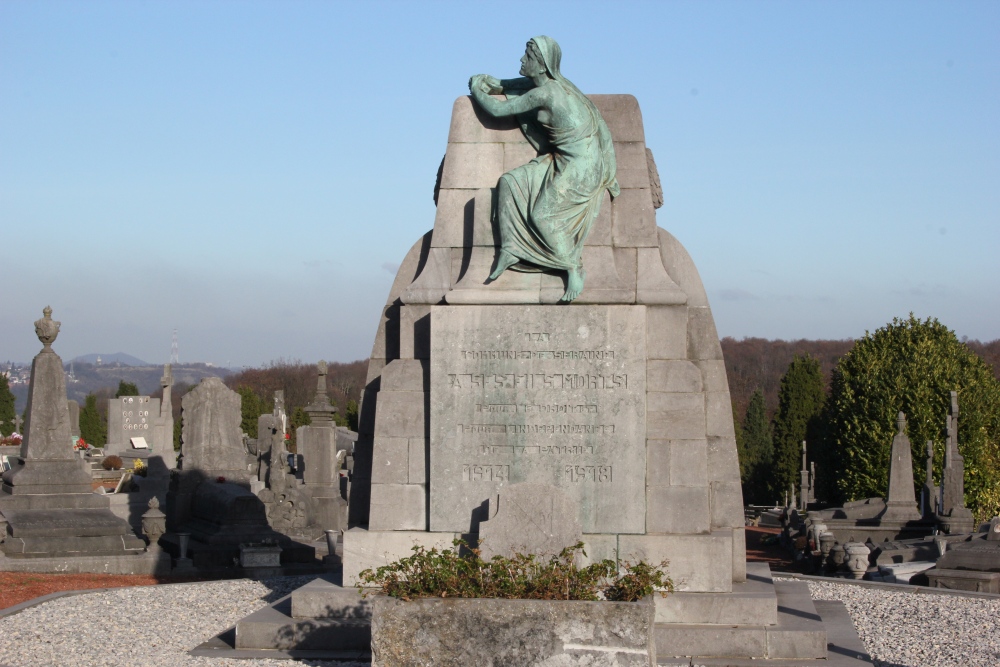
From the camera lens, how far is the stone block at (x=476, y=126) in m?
10.5

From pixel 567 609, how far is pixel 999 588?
8451mm

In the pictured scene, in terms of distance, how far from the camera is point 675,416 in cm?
984

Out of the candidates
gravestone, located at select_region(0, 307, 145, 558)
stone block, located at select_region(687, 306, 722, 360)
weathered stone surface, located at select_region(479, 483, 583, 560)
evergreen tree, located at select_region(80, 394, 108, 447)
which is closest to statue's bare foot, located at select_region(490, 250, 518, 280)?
stone block, located at select_region(687, 306, 722, 360)

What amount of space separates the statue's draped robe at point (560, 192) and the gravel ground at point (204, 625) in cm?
358

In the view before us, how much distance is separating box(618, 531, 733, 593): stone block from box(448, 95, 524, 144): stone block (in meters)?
3.60

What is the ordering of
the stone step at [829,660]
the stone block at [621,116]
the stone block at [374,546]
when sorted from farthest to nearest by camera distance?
the stone block at [621,116] → the stone block at [374,546] → the stone step at [829,660]

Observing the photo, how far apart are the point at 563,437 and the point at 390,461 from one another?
1.46 m

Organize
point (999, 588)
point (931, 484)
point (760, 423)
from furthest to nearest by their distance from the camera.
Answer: point (760, 423), point (931, 484), point (999, 588)

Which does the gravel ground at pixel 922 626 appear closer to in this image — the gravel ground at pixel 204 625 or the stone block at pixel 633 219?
the gravel ground at pixel 204 625

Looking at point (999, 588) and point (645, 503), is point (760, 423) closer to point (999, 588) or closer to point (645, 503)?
point (999, 588)

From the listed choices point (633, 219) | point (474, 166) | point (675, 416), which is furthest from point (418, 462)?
point (633, 219)

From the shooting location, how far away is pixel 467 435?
9.88 m

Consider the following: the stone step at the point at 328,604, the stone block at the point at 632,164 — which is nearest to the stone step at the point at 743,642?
the stone step at the point at 328,604

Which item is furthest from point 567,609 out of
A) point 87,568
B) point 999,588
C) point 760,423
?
point 760,423
